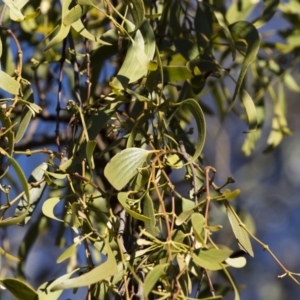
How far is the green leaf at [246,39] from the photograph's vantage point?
0.67 m

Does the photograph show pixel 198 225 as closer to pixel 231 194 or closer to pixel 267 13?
pixel 231 194

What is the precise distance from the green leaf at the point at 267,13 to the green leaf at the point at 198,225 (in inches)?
15.7

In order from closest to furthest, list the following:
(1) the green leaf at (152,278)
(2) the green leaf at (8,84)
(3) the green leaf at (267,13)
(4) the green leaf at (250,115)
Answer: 1. (1) the green leaf at (152,278)
2. (2) the green leaf at (8,84)
3. (4) the green leaf at (250,115)
4. (3) the green leaf at (267,13)

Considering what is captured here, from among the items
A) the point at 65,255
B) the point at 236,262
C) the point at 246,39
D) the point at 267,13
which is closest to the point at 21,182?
the point at 65,255

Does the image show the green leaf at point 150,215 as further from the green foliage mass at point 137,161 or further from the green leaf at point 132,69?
the green leaf at point 132,69

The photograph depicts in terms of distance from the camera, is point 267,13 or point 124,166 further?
point 267,13

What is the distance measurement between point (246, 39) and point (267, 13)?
0.54 ft

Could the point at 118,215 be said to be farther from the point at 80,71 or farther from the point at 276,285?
the point at 276,285

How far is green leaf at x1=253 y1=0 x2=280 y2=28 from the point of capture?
88 cm

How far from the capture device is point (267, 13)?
0.89 m

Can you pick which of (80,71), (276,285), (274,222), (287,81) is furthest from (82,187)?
(274,222)

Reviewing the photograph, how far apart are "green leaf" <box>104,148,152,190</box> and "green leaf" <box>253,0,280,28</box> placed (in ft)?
1.09

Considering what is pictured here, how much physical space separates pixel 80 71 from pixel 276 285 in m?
2.55

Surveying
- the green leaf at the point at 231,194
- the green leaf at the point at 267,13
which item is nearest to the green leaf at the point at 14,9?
the green leaf at the point at 231,194
